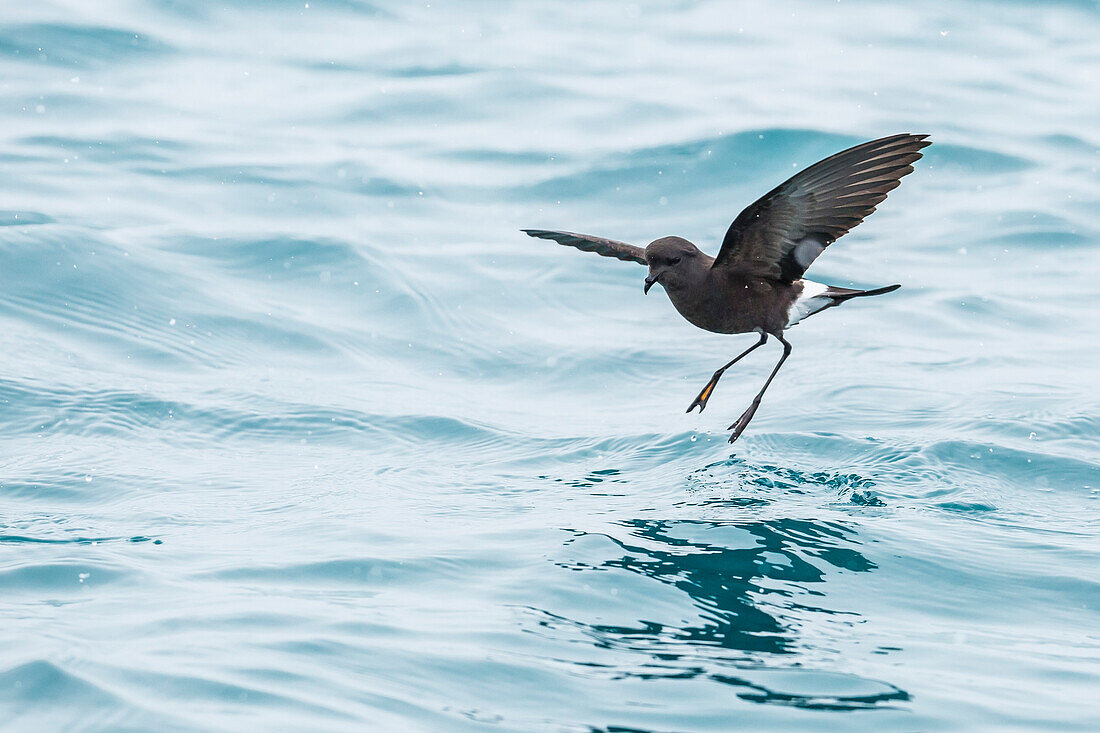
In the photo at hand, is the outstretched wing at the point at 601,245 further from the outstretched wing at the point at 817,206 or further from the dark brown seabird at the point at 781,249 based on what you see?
the outstretched wing at the point at 817,206

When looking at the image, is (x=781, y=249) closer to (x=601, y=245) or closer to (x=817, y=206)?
(x=817, y=206)

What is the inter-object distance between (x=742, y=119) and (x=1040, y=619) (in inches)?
312

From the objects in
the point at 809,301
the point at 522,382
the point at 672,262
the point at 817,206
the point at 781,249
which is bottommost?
the point at 522,382

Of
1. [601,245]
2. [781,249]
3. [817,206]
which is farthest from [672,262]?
[601,245]

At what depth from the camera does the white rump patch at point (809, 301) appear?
6.09m

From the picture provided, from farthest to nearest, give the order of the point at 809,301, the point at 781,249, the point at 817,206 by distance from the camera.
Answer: the point at 809,301 < the point at 781,249 < the point at 817,206

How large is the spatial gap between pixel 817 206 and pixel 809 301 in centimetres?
66

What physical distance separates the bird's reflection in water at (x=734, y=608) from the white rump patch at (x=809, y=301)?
36.9 inches

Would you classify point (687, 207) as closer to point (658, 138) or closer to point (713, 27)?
point (658, 138)

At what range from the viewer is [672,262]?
19.3ft

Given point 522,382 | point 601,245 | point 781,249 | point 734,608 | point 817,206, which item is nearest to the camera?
point 734,608

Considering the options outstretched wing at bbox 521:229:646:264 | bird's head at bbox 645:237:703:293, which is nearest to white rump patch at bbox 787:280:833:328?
bird's head at bbox 645:237:703:293

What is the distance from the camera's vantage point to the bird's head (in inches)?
230

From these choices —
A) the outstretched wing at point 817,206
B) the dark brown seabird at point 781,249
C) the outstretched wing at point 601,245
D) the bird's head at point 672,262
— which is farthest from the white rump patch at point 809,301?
the outstretched wing at point 601,245
